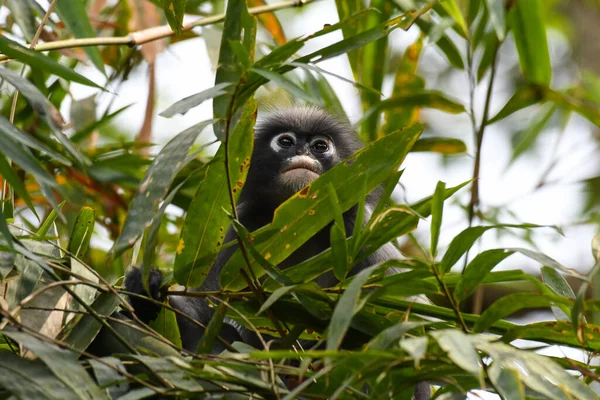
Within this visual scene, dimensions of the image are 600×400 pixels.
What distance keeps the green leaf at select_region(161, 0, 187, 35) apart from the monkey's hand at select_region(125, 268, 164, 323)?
2.01ft

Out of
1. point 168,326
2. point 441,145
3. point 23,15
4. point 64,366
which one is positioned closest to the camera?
point 64,366

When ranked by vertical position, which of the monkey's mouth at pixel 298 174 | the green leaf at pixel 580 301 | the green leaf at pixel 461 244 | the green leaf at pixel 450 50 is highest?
the green leaf at pixel 450 50

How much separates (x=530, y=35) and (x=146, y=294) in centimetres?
145

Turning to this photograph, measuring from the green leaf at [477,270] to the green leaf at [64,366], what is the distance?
2.18ft

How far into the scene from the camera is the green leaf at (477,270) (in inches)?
61.4

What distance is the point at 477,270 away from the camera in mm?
1575

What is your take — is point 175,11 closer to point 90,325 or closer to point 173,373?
point 90,325

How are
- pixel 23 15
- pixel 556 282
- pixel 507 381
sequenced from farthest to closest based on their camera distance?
pixel 23 15, pixel 556 282, pixel 507 381

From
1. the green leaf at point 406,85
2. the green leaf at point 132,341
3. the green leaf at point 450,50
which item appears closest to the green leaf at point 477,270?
the green leaf at point 132,341

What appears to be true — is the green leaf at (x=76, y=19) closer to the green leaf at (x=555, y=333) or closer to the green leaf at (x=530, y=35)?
the green leaf at (x=530, y=35)

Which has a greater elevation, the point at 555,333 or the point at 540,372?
the point at 555,333

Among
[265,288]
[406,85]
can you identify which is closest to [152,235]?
[265,288]

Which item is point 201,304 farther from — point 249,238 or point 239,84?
point 239,84

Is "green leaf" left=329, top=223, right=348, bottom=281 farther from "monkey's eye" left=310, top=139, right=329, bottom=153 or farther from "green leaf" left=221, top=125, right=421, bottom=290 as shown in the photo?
"monkey's eye" left=310, top=139, right=329, bottom=153
